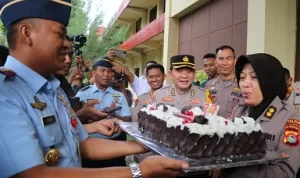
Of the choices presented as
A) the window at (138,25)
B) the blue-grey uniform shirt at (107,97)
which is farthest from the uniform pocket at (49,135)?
the window at (138,25)

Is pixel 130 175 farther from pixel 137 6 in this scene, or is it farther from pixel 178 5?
pixel 137 6

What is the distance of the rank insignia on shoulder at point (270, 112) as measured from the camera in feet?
7.02

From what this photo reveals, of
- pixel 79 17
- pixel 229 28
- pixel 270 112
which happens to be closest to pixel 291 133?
pixel 270 112

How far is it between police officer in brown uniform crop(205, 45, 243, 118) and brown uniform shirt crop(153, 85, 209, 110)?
37cm

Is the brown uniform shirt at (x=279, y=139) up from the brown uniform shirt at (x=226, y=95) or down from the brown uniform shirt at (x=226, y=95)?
down

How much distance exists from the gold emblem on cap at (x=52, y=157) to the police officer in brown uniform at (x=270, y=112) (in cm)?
102

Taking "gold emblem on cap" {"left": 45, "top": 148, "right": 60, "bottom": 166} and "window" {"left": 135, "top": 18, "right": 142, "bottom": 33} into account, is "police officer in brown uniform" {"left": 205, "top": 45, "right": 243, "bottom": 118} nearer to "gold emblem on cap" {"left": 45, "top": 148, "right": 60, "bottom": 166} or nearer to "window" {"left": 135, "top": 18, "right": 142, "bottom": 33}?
"gold emblem on cap" {"left": 45, "top": 148, "right": 60, "bottom": 166}

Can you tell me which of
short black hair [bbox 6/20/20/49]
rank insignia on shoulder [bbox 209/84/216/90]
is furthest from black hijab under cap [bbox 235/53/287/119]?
rank insignia on shoulder [bbox 209/84/216/90]

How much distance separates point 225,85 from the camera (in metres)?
4.29

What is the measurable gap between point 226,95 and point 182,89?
0.70 m

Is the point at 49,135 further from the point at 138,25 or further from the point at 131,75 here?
the point at 138,25

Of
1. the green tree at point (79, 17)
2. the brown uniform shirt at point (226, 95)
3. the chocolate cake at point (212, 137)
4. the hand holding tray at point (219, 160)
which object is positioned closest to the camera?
the hand holding tray at point (219, 160)

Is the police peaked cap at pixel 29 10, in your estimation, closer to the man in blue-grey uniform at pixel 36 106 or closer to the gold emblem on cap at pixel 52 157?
the man in blue-grey uniform at pixel 36 106

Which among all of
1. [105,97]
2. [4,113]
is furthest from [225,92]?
[4,113]
